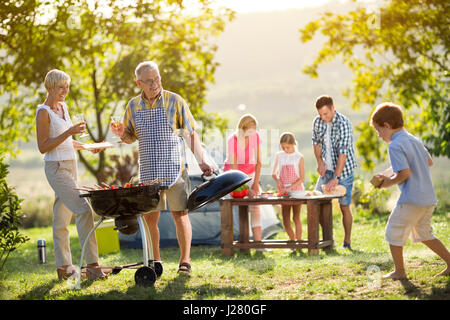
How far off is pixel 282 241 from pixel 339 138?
1287mm

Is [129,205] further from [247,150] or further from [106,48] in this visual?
[106,48]

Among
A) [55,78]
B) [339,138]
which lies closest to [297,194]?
[339,138]

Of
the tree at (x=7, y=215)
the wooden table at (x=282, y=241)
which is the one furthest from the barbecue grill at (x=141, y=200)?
the wooden table at (x=282, y=241)

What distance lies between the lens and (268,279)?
5.04 meters

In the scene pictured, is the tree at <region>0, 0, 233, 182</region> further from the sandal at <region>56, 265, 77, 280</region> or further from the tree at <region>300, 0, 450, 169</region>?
the sandal at <region>56, 265, 77, 280</region>

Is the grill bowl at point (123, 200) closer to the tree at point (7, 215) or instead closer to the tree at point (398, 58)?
the tree at point (7, 215)

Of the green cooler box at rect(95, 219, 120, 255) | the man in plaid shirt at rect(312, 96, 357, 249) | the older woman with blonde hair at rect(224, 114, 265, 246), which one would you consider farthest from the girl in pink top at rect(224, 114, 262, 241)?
the green cooler box at rect(95, 219, 120, 255)

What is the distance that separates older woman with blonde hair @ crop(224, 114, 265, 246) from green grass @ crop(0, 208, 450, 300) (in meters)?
0.91

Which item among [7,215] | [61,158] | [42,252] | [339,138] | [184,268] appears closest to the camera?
[61,158]

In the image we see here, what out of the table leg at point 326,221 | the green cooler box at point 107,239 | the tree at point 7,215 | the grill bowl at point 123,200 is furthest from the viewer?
the green cooler box at point 107,239

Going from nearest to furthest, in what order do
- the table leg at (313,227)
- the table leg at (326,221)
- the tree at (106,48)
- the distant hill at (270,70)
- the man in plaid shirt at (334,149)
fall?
the table leg at (313,227) → the man in plaid shirt at (334,149) → the table leg at (326,221) → the tree at (106,48) → the distant hill at (270,70)

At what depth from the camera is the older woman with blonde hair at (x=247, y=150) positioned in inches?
276

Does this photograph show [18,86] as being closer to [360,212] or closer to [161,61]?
[161,61]

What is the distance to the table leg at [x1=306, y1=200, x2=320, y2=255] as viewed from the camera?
6.65 m
